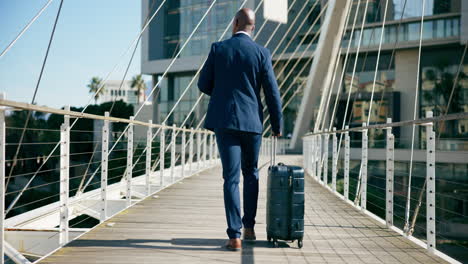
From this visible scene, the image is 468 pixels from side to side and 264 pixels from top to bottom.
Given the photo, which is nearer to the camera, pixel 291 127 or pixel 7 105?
pixel 7 105

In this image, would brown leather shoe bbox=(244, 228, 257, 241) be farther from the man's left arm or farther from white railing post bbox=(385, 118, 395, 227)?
white railing post bbox=(385, 118, 395, 227)

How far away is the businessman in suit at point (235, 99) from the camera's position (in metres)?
2.81

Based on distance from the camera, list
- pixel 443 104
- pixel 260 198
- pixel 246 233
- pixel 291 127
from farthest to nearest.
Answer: pixel 291 127, pixel 443 104, pixel 260 198, pixel 246 233

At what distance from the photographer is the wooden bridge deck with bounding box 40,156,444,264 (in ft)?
8.74

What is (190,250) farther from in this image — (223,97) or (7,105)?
(7,105)

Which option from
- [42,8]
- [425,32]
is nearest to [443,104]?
[425,32]

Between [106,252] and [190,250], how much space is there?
47 cm

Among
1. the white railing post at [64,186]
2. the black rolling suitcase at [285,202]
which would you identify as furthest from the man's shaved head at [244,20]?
the white railing post at [64,186]

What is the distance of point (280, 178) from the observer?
9.64 feet

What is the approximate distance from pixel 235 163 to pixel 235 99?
0.37 meters

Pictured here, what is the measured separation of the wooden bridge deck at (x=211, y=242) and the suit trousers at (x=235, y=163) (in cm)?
20

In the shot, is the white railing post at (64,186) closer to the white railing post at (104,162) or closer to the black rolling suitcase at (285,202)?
the white railing post at (104,162)

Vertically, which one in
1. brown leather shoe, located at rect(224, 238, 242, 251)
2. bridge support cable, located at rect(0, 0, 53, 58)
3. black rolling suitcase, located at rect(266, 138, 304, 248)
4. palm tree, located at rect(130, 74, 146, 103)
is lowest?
brown leather shoe, located at rect(224, 238, 242, 251)

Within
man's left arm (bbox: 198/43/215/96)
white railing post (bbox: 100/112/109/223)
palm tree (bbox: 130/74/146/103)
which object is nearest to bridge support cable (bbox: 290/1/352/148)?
white railing post (bbox: 100/112/109/223)
